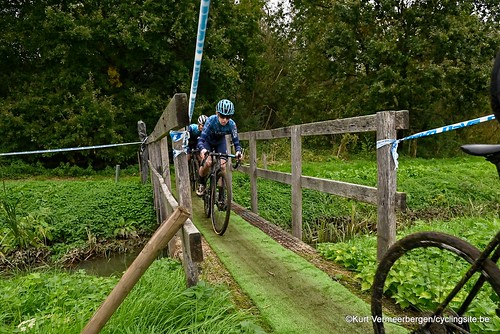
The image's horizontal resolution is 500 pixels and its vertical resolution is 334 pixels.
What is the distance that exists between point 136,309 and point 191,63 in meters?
13.9

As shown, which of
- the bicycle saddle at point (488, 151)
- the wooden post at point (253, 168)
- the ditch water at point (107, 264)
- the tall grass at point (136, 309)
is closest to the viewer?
the bicycle saddle at point (488, 151)

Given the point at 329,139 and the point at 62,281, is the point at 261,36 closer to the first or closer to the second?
the point at 329,139

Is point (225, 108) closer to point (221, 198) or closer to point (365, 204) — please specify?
point (221, 198)

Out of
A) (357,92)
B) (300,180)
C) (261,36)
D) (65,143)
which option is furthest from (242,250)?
(261,36)

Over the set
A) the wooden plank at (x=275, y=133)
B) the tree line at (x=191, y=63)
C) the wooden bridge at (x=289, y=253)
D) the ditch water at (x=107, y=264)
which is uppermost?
the tree line at (x=191, y=63)

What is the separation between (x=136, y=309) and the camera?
7.77 feet

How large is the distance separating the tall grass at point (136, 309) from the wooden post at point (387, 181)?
1.39 meters

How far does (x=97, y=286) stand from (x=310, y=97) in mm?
16664

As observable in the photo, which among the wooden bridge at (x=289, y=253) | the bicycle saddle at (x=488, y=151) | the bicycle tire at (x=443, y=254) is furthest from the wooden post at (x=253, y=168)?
the bicycle saddle at (x=488, y=151)

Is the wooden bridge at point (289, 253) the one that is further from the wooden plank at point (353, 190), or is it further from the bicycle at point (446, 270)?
the bicycle at point (446, 270)

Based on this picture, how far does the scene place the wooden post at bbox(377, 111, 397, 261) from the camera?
10.2ft

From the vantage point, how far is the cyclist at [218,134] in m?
4.97

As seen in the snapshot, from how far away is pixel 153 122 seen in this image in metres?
14.8

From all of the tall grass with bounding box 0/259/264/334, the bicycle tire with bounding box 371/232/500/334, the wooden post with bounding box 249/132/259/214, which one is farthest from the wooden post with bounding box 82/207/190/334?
the wooden post with bounding box 249/132/259/214
